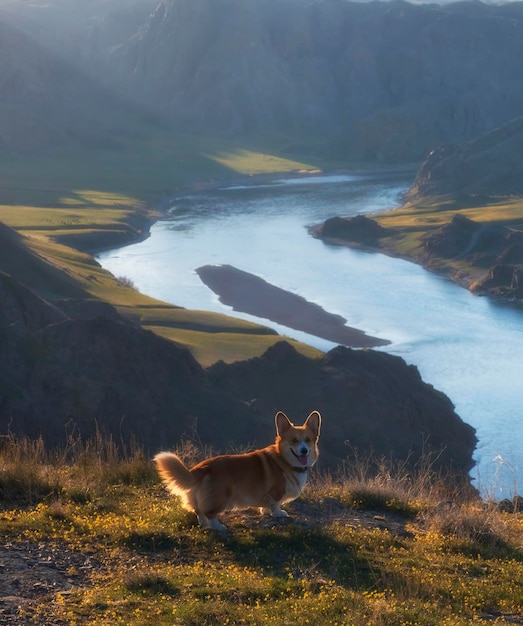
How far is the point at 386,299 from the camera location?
65.6 m

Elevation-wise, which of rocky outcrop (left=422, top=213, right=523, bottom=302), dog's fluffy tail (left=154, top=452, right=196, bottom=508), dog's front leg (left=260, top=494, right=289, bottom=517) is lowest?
rocky outcrop (left=422, top=213, right=523, bottom=302)

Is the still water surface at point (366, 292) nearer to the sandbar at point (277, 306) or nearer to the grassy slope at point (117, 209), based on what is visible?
the sandbar at point (277, 306)

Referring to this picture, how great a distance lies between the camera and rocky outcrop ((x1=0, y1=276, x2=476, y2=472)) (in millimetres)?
28188

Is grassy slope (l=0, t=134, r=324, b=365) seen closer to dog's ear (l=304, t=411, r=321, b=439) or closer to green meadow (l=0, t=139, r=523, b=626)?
green meadow (l=0, t=139, r=523, b=626)

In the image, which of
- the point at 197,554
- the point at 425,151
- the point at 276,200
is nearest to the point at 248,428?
the point at 197,554

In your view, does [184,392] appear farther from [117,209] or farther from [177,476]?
[117,209]

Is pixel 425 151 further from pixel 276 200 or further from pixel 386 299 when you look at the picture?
pixel 386 299

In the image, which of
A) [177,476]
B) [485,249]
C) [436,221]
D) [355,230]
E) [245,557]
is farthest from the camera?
[436,221]

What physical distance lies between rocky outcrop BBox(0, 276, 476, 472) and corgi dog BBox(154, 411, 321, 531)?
15.8 metres

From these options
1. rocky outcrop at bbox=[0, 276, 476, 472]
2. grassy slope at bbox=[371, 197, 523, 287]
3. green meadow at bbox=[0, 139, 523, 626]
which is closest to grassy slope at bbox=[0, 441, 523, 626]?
green meadow at bbox=[0, 139, 523, 626]

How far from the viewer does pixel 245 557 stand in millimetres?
8227

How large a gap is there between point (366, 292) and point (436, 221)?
88.5 ft

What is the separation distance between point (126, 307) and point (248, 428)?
732 inches

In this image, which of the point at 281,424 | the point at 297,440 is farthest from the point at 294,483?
the point at 281,424
